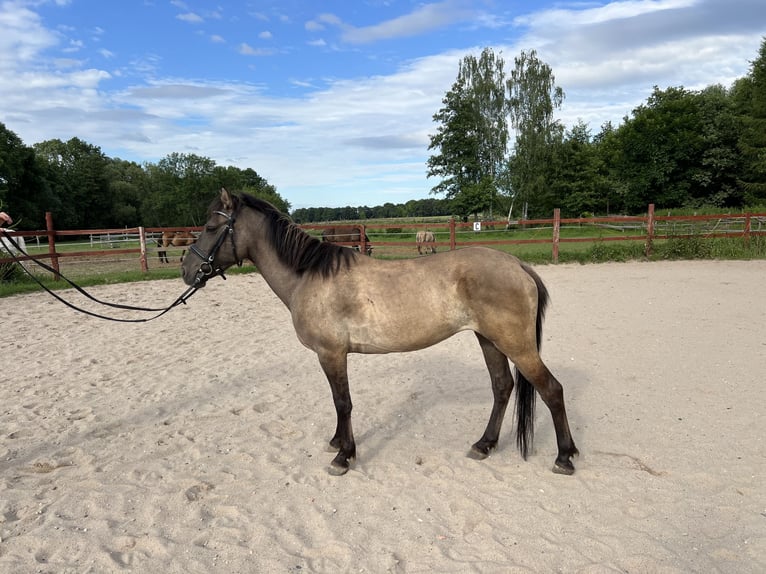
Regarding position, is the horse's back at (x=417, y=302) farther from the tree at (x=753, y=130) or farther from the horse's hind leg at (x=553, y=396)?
the tree at (x=753, y=130)

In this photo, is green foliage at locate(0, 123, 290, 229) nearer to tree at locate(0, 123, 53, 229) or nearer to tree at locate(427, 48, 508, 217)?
tree at locate(0, 123, 53, 229)

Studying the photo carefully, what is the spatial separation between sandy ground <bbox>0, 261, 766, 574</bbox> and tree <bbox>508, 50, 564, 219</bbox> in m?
27.3

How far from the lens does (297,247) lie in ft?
10.9

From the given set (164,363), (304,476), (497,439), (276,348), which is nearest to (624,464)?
(497,439)

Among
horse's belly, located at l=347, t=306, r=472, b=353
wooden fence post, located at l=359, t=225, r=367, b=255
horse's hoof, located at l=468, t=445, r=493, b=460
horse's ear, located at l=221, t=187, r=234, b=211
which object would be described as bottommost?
horse's hoof, located at l=468, t=445, r=493, b=460

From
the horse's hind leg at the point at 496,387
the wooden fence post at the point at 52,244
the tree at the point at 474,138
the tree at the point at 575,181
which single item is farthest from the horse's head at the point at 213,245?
the tree at the point at 575,181

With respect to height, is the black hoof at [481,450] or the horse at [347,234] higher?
the horse at [347,234]

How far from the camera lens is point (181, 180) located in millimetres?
52562

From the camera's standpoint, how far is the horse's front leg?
318cm

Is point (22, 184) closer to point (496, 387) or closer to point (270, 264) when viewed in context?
point (270, 264)

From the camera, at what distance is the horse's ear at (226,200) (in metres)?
3.27

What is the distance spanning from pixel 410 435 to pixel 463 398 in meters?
0.95

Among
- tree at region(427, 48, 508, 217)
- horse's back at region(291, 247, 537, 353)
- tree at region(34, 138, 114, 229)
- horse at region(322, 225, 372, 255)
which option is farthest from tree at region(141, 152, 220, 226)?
horse's back at region(291, 247, 537, 353)

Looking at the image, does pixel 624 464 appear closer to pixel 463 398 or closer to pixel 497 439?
pixel 497 439
